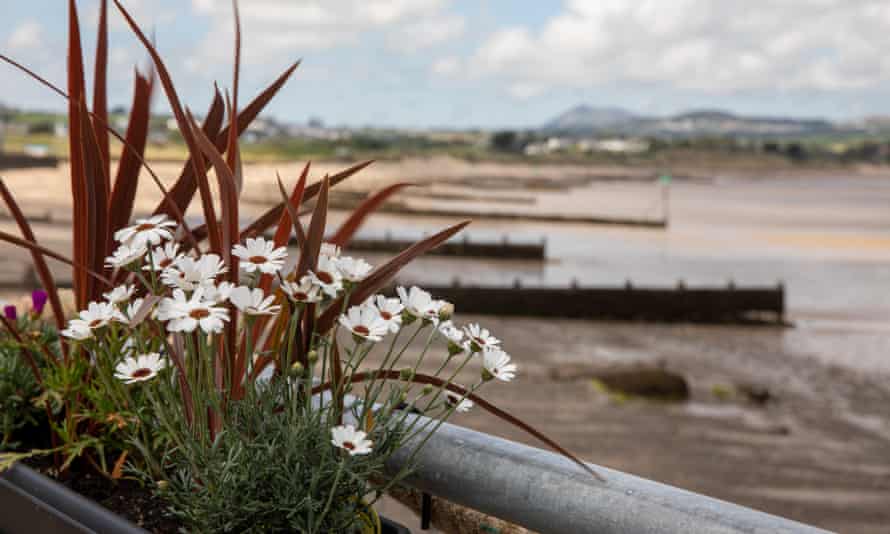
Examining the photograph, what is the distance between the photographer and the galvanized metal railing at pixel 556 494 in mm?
1203

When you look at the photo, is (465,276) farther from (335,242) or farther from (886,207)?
(886,207)

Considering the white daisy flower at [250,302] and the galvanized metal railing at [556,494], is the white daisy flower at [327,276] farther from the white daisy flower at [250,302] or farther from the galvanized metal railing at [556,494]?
the galvanized metal railing at [556,494]

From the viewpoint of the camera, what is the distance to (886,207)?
2299 inches

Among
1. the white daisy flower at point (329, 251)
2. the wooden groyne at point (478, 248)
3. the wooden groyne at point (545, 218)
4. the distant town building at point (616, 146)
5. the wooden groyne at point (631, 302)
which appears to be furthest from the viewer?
the distant town building at point (616, 146)

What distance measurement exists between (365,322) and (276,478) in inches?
10.0

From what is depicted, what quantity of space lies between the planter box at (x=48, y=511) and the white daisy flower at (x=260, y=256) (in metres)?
0.41

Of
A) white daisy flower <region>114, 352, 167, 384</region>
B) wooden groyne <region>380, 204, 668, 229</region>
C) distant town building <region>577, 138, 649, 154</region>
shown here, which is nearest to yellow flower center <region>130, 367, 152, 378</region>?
white daisy flower <region>114, 352, 167, 384</region>

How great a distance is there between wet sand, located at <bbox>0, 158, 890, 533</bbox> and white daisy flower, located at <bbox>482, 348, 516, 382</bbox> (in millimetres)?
7037

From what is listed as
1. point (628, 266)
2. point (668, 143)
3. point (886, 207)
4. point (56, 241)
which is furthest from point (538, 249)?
point (668, 143)

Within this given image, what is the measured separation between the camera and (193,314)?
1.22m

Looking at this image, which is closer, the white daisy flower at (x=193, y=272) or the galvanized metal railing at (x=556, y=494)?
the galvanized metal railing at (x=556, y=494)

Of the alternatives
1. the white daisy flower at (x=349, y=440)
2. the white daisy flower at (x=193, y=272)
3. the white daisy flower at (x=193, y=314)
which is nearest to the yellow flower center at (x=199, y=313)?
the white daisy flower at (x=193, y=314)

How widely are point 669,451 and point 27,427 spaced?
800cm

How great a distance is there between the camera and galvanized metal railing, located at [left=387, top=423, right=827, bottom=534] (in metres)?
1.20
